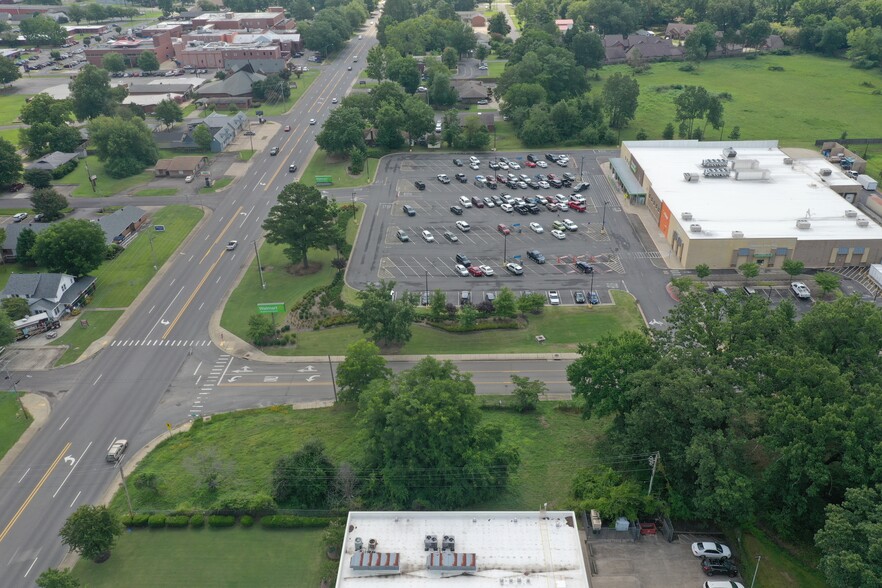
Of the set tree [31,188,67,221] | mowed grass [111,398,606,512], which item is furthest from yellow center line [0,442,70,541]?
tree [31,188,67,221]

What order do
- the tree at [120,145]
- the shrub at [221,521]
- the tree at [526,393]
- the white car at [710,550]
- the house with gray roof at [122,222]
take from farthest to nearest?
the tree at [120,145] < the house with gray roof at [122,222] < the tree at [526,393] < the shrub at [221,521] < the white car at [710,550]

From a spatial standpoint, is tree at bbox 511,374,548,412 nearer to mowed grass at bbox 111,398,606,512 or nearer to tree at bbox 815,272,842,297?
mowed grass at bbox 111,398,606,512

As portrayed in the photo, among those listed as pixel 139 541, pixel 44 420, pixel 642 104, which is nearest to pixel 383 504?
pixel 139 541

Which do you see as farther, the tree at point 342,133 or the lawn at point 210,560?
the tree at point 342,133

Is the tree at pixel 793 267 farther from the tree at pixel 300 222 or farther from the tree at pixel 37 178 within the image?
the tree at pixel 37 178

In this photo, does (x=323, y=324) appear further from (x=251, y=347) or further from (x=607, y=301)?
(x=607, y=301)

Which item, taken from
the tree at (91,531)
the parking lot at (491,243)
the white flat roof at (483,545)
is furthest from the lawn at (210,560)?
the parking lot at (491,243)
